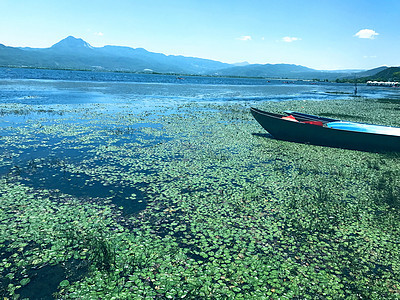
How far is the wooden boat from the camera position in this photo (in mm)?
16562

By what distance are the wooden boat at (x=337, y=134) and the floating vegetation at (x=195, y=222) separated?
33.5 inches

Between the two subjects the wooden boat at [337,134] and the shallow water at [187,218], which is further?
the wooden boat at [337,134]

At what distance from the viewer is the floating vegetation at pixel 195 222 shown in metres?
5.88

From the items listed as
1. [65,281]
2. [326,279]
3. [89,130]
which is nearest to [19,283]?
[65,281]

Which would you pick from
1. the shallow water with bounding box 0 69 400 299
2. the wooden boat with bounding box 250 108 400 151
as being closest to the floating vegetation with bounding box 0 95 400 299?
the shallow water with bounding box 0 69 400 299

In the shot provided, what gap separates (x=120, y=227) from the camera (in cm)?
789

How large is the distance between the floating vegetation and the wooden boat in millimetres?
851

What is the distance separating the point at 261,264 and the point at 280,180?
6077 mm

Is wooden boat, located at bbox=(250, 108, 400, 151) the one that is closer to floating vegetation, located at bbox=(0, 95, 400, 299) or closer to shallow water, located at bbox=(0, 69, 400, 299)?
floating vegetation, located at bbox=(0, 95, 400, 299)

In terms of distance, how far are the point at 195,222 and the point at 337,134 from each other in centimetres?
1327

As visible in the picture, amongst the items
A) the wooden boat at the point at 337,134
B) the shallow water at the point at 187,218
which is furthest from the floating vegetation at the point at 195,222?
the wooden boat at the point at 337,134

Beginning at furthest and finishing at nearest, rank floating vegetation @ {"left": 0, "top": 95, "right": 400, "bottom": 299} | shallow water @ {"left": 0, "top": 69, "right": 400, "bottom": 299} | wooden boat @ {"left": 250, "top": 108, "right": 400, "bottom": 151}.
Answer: wooden boat @ {"left": 250, "top": 108, "right": 400, "bottom": 151} < shallow water @ {"left": 0, "top": 69, "right": 400, "bottom": 299} < floating vegetation @ {"left": 0, "top": 95, "right": 400, "bottom": 299}

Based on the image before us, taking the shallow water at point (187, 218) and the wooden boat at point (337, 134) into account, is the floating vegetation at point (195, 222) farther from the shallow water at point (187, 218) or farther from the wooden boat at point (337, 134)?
the wooden boat at point (337, 134)

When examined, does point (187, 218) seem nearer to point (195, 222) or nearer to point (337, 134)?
point (195, 222)
